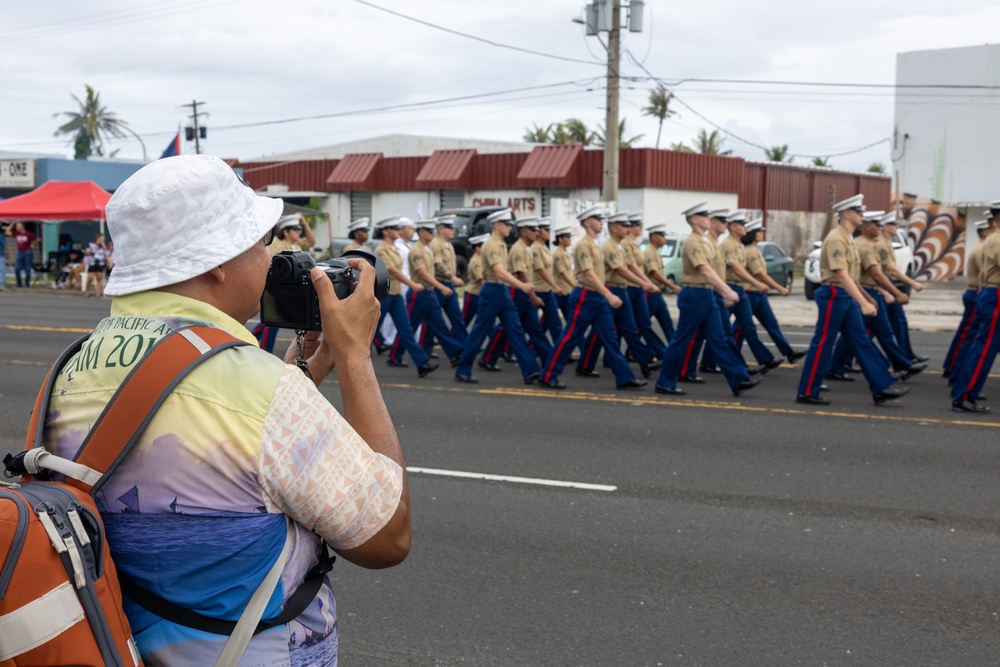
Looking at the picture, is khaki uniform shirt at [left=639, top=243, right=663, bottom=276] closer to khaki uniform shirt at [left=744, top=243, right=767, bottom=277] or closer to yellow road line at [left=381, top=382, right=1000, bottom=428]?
khaki uniform shirt at [left=744, top=243, right=767, bottom=277]

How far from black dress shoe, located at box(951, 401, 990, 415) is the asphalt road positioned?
148 mm

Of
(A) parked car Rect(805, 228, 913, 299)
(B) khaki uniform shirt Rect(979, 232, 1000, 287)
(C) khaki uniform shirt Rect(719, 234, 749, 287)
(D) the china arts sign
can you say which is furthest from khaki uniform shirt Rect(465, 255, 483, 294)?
(D) the china arts sign

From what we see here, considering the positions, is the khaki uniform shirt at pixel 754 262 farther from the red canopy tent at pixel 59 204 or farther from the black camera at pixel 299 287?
the red canopy tent at pixel 59 204

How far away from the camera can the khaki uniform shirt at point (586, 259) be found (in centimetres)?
1219

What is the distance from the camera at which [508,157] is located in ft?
122

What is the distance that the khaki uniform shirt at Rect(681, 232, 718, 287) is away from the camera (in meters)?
11.6

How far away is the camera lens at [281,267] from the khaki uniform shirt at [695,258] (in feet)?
31.8

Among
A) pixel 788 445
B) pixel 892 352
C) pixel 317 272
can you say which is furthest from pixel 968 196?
pixel 317 272

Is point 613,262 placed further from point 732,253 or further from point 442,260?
point 442,260

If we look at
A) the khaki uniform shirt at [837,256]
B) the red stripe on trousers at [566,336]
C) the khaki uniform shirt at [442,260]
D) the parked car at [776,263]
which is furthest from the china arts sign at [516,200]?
the khaki uniform shirt at [837,256]

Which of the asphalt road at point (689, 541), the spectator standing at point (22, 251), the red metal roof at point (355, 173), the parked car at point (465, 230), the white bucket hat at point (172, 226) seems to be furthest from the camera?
the red metal roof at point (355, 173)

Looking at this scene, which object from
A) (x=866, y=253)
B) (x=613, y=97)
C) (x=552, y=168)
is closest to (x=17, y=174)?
(x=552, y=168)

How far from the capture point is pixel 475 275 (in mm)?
14453

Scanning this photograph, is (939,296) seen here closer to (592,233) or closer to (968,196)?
(968,196)
